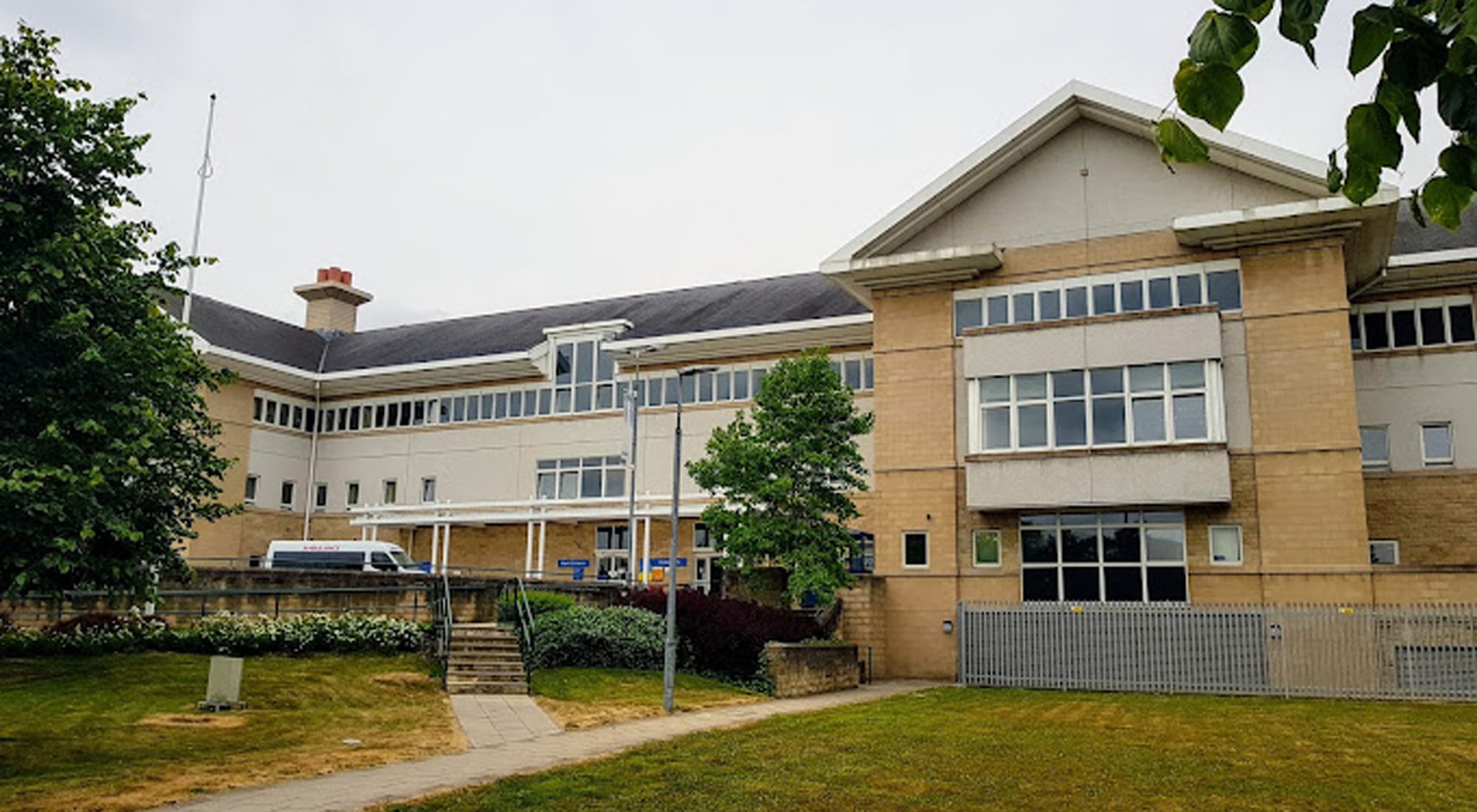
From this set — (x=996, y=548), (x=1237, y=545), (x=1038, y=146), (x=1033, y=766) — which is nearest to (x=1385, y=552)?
(x=1237, y=545)

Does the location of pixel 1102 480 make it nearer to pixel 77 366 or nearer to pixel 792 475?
pixel 792 475

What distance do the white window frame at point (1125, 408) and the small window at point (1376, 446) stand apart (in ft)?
18.1

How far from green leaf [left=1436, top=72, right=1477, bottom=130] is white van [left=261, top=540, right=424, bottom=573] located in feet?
117

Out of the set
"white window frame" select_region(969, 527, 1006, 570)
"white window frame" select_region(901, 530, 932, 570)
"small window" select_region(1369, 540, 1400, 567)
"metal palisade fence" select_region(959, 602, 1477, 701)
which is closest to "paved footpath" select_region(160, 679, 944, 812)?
"metal palisade fence" select_region(959, 602, 1477, 701)

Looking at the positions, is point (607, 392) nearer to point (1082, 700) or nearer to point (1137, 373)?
point (1137, 373)

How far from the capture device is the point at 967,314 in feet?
105

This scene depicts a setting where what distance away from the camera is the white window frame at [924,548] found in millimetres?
31125

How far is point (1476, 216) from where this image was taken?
33250 mm

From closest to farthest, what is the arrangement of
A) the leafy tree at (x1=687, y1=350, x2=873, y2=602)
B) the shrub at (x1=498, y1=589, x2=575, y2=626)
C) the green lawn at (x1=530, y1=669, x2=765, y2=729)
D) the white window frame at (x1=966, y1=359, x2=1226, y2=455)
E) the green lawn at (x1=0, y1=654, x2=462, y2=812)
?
the green lawn at (x1=0, y1=654, x2=462, y2=812) → the green lawn at (x1=530, y1=669, x2=765, y2=729) → the shrub at (x1=498, y1=589, x2=575, y2=626) → the white window frame at (x1=966, y1=359, x2=1226, y2=455) → the leafy tree at (x1=687, y1=350, x2=873, y2=602)

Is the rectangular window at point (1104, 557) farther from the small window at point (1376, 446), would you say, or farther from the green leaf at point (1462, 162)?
the green leaf at point (1462, 162)

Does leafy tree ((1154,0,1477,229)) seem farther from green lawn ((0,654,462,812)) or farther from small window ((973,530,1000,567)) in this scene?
small window ((973,530,1000,567))

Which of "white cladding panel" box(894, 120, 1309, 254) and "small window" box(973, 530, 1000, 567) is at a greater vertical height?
"white cladding panel" box(894, 120, 1309, 254)

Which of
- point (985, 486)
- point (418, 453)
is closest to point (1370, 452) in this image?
point (985, 486)

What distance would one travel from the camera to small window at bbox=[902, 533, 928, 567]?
31.2m
